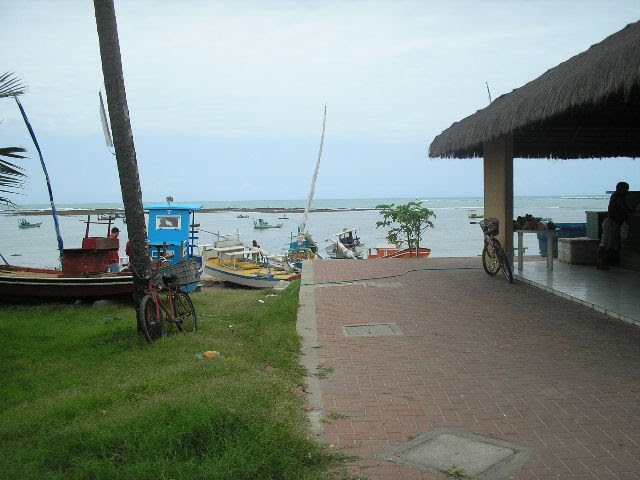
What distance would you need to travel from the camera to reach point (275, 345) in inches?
261

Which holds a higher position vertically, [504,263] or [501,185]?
[501,185]

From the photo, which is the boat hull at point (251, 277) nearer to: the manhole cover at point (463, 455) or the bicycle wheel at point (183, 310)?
the bicycle wheel at point (183, 310)

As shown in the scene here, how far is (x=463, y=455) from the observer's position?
380 cm

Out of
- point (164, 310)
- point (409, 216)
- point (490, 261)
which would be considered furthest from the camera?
point (409, 216)

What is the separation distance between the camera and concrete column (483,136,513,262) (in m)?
10.6

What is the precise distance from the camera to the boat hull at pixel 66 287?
453 inches

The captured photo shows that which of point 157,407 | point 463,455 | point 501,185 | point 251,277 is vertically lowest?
point 251,277

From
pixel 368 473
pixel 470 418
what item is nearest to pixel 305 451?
pixel 368 473

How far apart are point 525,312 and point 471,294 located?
59.1 inches

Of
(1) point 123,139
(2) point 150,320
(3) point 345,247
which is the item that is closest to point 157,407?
(2) point 150,320

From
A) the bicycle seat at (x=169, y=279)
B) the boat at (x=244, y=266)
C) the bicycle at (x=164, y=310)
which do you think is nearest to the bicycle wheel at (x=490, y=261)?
the bicycle at (x=164, y=310)

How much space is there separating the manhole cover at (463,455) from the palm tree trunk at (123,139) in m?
4.64

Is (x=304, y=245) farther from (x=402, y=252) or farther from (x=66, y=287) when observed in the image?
(x=66, y=287)

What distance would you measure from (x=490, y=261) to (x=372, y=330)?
180 inches
